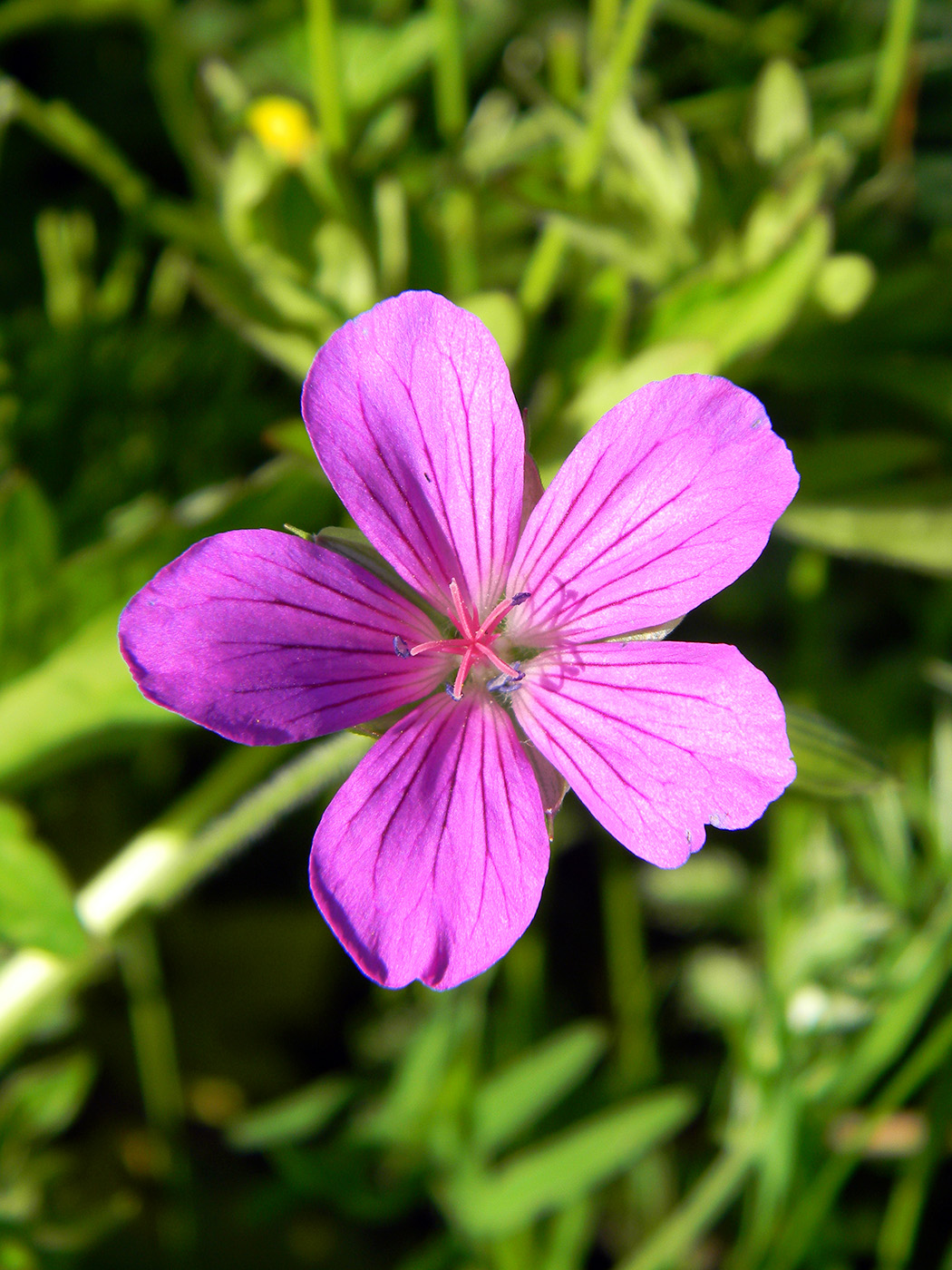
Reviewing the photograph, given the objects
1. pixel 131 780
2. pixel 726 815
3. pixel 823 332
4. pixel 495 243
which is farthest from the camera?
pixel 131 780

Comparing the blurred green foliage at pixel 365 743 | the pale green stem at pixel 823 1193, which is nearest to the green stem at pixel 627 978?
the blurred green foliage at pixel 365 743

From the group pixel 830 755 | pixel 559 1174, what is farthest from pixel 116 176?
pixel 559 1174

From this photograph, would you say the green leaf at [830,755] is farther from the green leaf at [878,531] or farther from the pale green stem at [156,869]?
the pale green stem at [156,869]

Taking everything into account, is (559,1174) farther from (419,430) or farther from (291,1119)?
(419,430)

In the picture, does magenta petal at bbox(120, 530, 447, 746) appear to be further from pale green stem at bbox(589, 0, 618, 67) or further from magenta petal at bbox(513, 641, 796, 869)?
pale green stem at bbox(589, 0, 618, 67)

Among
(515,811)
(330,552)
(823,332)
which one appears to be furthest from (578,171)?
(515,811)

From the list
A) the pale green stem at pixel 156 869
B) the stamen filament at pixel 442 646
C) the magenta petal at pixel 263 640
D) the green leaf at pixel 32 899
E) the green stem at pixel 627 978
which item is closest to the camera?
the magenta petal at pixel 263 640

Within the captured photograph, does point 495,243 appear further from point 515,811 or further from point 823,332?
point 515,811
